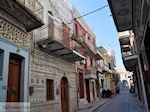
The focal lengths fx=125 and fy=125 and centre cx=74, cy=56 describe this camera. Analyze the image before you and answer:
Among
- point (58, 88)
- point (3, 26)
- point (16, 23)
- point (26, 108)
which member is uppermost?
point (16, 23)

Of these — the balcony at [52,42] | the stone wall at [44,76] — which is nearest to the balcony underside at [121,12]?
the balcony at [52,42]

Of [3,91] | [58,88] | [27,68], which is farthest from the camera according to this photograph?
[58,88]

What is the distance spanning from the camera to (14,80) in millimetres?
5359

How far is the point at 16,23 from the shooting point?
545 centimetres

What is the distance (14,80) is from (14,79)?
0.14ft

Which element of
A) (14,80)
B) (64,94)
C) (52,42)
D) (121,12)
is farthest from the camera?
(64,94)

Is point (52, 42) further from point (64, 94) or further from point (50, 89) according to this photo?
point (64, 94)

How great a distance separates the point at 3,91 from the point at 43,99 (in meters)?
2.71

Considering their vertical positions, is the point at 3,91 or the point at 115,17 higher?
the point at 115,17

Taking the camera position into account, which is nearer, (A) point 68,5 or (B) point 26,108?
(B) point 26,108

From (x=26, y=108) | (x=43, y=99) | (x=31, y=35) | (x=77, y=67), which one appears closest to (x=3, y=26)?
(x=31, y=35)

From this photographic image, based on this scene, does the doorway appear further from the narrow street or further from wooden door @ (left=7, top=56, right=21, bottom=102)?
the narrow street

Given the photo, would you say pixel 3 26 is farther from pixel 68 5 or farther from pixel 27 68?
pixel 68 5

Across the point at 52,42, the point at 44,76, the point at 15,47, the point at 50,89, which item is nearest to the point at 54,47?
the point at 52,42
